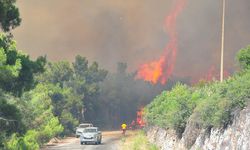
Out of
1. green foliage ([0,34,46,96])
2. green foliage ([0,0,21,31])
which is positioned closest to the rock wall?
green foliage ([0,34,46,96])

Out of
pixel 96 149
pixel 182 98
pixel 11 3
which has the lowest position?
pixel 96 149

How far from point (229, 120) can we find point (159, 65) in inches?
4641

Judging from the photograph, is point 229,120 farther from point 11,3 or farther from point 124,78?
point 124,78

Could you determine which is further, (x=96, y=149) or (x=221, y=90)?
(x=96, y=149)

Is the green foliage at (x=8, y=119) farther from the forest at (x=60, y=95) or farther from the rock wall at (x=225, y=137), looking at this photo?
the rock wall at (x=225, y=137)

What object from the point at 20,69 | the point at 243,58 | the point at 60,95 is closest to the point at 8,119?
the point at 20,69

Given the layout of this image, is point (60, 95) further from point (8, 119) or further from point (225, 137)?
point (225, 137)

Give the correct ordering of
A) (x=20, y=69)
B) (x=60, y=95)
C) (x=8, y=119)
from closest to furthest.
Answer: (x=8, y=119), (x=20, y=69), (x=60, y=95)

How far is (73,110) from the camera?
105250mm

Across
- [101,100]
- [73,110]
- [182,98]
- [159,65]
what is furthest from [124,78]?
[182,98]

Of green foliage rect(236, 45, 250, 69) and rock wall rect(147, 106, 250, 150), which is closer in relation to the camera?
rock wall rect(147, 106, 250, 150)

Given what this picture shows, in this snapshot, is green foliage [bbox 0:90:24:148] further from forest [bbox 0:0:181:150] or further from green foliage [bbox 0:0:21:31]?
green foliage [bbox 0:0:21:31]

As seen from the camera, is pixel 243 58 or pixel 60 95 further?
pixel 60 95

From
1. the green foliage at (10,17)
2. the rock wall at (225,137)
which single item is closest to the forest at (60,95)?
the green foliage at (10,17)
